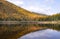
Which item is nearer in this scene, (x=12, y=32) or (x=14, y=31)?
(x=12, y=32)

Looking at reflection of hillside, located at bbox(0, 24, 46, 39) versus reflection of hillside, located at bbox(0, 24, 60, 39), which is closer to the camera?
reflection of hillside, located at bbox(0, 24, 46, 39)

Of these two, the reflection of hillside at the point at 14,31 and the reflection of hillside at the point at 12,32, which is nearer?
the reflection of hillside at the point at 12,32

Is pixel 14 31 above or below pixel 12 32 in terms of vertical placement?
below
